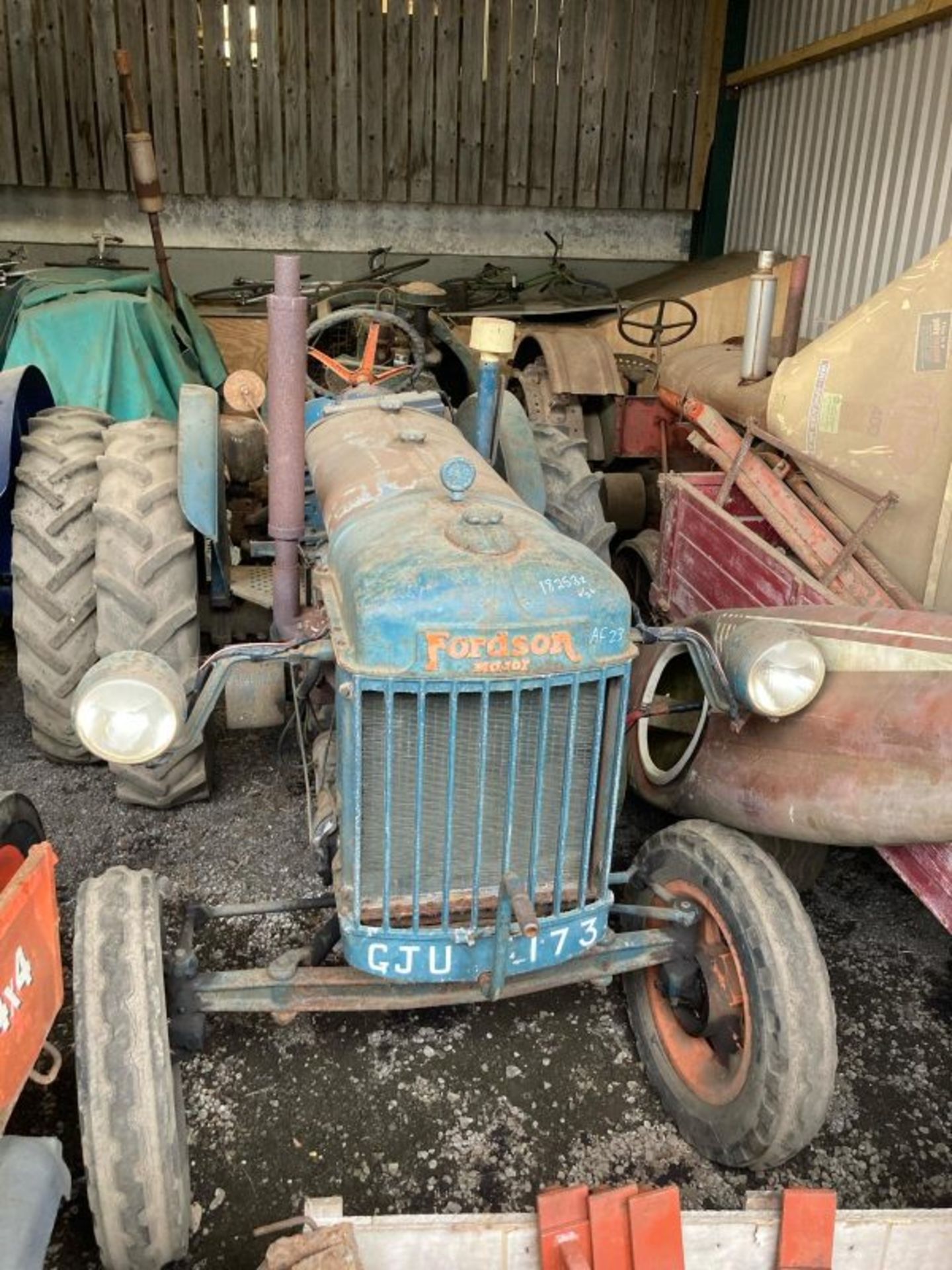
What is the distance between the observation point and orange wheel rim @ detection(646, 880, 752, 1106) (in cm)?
209

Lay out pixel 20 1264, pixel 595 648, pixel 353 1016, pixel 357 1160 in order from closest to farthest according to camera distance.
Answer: pixel 20 1264 < pixel 595 648 < pixel 357 1160 < pixel 353 1016

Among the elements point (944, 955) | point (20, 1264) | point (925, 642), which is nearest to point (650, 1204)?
point (20, 1264)

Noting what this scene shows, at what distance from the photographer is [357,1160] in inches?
85.4

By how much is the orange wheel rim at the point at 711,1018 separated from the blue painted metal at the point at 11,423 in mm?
2323

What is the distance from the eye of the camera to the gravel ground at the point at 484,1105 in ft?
6.91

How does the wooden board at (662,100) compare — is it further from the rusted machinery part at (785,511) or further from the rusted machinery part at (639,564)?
the rusted machinery part at (785,511)

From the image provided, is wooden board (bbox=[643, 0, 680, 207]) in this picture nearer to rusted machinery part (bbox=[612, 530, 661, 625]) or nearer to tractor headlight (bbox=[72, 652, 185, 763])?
rusted machinery part (bbox=[612, 530, 661, 625])

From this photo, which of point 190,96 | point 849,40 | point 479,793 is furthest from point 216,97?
point 479,793

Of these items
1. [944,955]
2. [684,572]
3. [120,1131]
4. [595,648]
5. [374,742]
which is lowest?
[944,955]

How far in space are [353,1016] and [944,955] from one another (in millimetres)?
1531

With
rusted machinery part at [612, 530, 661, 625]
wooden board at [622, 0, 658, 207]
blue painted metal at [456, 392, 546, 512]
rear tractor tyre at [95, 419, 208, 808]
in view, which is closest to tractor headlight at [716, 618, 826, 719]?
blue painted metal at [456, 392, 546, 512]

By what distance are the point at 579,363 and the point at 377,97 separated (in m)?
4.12

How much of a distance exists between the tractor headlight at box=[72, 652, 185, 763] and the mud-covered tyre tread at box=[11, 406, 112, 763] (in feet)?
4.09

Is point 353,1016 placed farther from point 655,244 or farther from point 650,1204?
point 655,244
